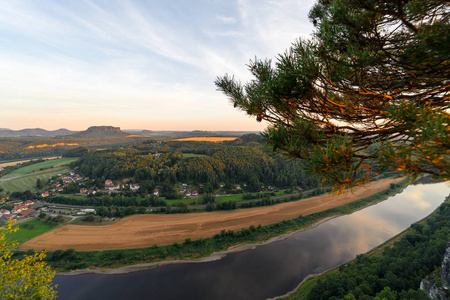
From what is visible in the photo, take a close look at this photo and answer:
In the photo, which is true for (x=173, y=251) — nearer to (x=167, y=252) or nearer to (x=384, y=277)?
(x=167, y=252)

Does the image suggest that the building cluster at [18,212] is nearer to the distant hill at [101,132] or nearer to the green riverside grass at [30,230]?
the green riverside grass at [30,230]

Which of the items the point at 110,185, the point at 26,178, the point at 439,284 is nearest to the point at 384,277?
the point at 439,284

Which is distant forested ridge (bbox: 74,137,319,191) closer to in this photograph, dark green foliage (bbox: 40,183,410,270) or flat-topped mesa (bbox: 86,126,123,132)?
dark green foliage (bbox: 40,183,410,270)

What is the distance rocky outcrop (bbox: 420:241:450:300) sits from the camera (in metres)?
9.48

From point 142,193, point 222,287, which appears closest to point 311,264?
point 222,287

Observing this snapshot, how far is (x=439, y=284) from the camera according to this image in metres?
9.91

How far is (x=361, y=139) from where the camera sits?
2520mm

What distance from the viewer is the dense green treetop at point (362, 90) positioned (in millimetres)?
1675

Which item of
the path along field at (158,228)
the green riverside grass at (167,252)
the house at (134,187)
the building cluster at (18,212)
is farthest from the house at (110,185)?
the green riverside grass at (167,252)

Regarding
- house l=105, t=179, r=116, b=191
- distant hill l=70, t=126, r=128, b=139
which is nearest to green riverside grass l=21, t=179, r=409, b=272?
house l=105, t=179, r=116, b=191

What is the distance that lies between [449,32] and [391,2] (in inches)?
26.1

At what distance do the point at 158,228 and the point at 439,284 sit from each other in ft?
78.5

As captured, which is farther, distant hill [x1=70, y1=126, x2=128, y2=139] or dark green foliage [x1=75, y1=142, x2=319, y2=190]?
distant hill [x1=70, y1=126, x2=128, y2=139]

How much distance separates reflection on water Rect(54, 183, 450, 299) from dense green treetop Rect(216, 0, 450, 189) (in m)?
15.8
